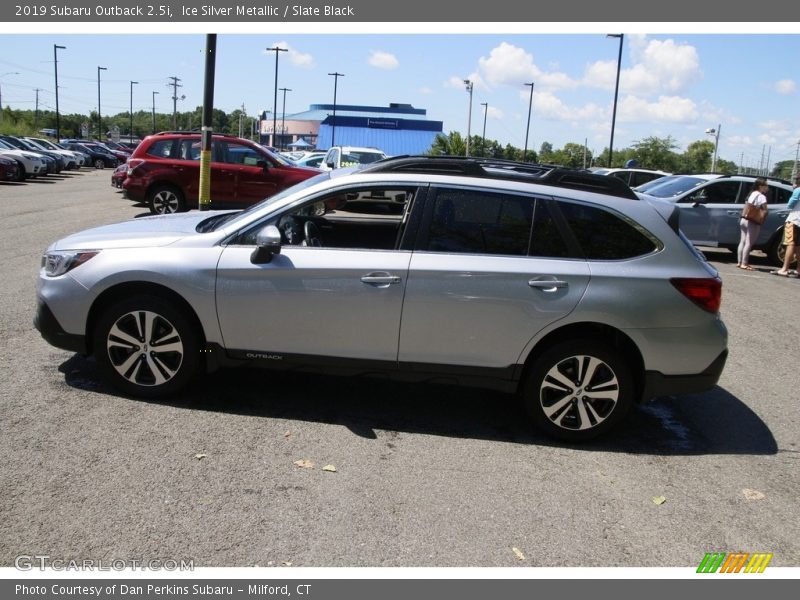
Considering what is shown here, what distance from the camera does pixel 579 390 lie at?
15.6 ft

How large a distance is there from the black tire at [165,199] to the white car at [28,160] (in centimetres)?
1387

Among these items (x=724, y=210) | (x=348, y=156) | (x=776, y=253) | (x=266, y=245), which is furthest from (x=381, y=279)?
(x=348, y=156)

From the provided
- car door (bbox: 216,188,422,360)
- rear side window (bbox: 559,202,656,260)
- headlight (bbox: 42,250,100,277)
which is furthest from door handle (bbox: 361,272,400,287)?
headlight (bbox: 42,250,100,277)

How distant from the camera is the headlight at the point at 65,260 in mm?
5004

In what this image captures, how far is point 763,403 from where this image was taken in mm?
5953

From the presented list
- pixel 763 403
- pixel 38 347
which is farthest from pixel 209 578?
pixel 763 403

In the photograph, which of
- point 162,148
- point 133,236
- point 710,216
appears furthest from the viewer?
point 162,148

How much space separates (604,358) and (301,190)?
237 centimetres

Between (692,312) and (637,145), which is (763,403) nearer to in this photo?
(692,312)

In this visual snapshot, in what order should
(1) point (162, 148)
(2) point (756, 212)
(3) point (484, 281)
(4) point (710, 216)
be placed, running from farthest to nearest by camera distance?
(1) point (162, 148) < (4) point (710, 216) < (2) point (756, 212) < (3) point (484, 281)

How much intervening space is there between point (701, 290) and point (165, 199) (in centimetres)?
1287

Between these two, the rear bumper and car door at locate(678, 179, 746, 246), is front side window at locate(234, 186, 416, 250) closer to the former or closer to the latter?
the rear bumper

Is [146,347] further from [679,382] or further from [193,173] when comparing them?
[193,173]

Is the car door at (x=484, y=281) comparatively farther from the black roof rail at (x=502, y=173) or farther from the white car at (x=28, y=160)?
the white car at (x=28, y=160)
